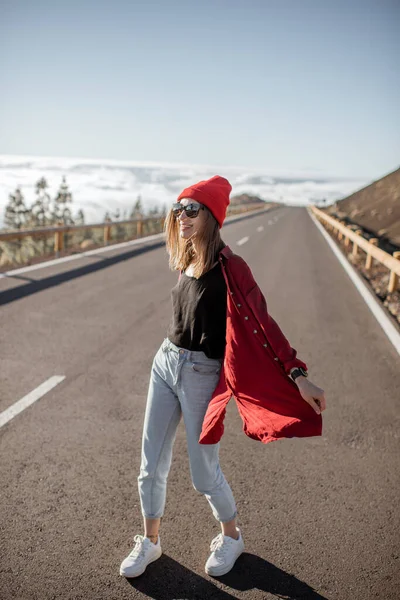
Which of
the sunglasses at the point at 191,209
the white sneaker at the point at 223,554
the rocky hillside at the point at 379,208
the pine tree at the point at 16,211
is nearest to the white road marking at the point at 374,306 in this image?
the white sneaker at the point at 223,554

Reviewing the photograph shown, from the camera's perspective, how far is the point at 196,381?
272cm

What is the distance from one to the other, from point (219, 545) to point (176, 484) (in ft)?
2.67

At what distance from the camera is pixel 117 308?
339 inches

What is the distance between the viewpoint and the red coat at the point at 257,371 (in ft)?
8.21

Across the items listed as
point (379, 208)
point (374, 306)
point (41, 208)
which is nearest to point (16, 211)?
point (41, 208)

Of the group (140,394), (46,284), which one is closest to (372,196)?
(46,284)

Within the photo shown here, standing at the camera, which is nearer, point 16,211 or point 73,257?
point 73,257

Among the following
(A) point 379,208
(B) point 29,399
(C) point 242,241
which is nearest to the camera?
(B) point 29,399

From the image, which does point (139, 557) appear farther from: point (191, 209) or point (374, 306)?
point (374, 306)

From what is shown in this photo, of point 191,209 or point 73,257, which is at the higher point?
point 191,209

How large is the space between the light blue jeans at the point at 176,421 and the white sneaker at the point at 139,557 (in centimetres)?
14

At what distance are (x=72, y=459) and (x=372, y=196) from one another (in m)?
55.4

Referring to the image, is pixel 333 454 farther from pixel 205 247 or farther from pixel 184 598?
pixel 205 247

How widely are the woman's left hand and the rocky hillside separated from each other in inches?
879
